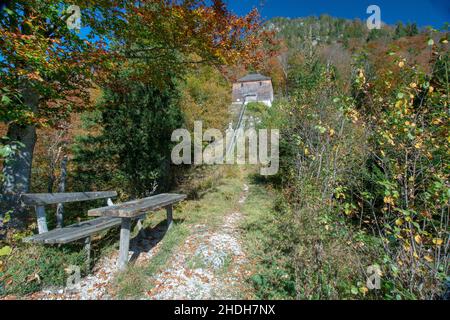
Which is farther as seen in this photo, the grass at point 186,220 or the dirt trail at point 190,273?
the grass at point 186,220

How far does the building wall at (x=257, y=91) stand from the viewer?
31.5 meters

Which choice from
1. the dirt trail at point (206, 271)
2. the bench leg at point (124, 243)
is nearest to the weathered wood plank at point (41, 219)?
the bench leg at point (124, 243)

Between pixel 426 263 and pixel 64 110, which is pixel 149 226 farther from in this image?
pixel 426 263

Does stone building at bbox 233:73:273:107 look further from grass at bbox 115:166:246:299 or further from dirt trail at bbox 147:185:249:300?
dirt trail at bbox 147:185:249:300

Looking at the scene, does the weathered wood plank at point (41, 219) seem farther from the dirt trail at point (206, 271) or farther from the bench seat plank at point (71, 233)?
the dirt trail at point (206, 271)

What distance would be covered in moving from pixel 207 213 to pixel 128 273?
9.76 ft

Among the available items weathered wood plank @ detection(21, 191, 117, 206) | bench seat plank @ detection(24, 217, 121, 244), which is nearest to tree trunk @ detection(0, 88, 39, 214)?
weathered wood plank @ detection(21, 191, 117, 206)

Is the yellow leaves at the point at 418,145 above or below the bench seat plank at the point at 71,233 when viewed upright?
above

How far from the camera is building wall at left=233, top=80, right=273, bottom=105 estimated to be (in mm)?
31484

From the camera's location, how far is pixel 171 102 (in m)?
7.20

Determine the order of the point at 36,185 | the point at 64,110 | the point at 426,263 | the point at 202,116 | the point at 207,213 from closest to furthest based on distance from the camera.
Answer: the point at 426,263
the point at 64,110
the point at 207,213
the point at 36,185
the point at 202,116

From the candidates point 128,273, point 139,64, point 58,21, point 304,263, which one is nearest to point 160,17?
point 139,64

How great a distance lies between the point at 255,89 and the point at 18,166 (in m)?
31.3

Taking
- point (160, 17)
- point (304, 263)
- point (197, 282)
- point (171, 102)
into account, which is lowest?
point (197, 282)
